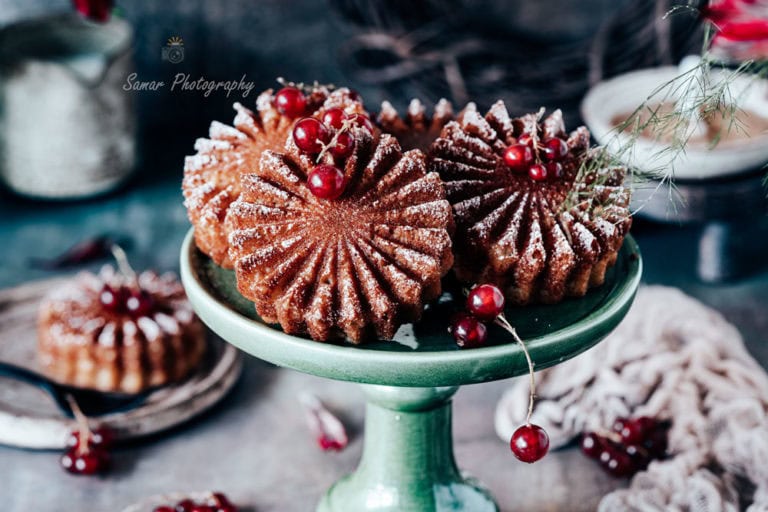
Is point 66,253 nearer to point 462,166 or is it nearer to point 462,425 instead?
point 462,425

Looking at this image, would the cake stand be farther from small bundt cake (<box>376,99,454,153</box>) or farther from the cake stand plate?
the cake stand plate

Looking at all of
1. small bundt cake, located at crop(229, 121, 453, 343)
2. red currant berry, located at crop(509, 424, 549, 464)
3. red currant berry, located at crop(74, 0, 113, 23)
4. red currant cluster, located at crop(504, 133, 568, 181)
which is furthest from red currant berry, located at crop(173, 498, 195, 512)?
red currant berry, located at crop(74, 0, 113, 23)

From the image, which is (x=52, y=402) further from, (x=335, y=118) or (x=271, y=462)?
(x=335, y=118)

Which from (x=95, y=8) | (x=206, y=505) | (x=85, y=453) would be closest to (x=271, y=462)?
(x=206, y=505)

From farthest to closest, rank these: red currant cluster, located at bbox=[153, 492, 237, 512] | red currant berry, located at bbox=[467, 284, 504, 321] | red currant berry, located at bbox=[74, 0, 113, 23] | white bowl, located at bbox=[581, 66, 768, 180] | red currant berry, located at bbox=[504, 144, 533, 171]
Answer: red currant berry, located at bbox=[74, 0, 113, 23]
white bowl, located at bbox=[581, 66, 768, 180]
red currant cluster, located at bbox=[153, 492, 237, 512]
red currant berry, located at bbox=[504, 144, 533, 171]
red currant berry, located at bbox=[467, 284, 504, 321]

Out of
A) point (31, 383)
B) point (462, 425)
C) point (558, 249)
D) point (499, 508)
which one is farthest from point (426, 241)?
point (31, 383)

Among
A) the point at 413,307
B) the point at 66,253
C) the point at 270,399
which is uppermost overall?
the point at 413,307

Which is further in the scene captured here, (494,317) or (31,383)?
(31,383)
